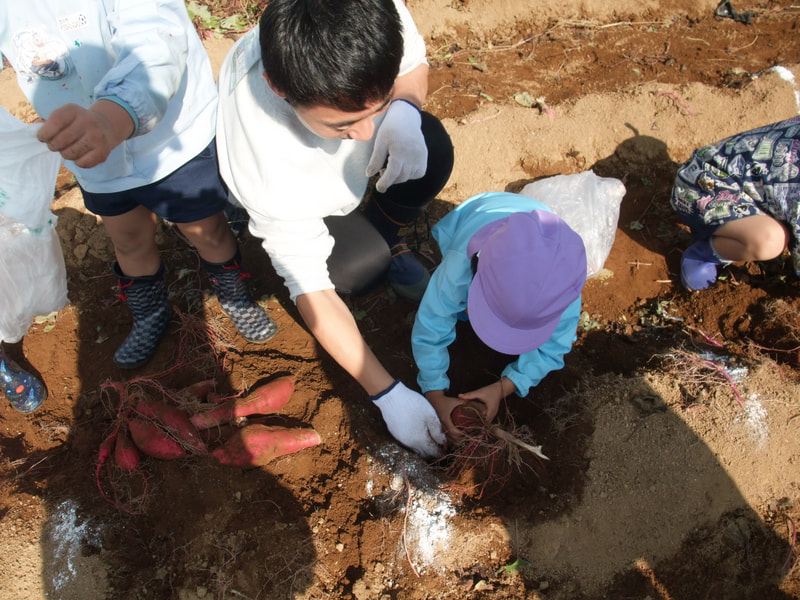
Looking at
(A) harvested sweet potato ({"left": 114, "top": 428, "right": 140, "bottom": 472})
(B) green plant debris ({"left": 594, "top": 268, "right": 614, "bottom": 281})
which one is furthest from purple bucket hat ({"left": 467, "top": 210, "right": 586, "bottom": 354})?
(A) harvested sweet potato ({"left": 114, "top": 428, "right": 140, "bottom": 472})

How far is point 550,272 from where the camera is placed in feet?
4.73

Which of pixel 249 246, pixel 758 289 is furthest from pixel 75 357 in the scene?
pixel 758 289

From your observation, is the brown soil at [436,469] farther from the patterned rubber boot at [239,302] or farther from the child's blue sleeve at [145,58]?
the child's blue sleeve at [145,58]

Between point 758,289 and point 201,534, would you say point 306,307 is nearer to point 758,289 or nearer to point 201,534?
point 201,534

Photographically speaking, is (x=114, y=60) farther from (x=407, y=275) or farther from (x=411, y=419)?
(x=411, y=419)

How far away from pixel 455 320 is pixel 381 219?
0.70m

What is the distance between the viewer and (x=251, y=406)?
196 centimetres

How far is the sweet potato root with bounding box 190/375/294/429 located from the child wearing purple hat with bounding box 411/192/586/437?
57 centimetres

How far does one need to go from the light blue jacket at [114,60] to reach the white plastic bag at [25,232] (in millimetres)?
194

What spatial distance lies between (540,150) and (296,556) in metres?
2.43

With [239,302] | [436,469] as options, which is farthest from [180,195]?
[436,469]

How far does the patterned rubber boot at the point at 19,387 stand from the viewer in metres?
2.03

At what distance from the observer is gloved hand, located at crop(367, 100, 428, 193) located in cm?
157

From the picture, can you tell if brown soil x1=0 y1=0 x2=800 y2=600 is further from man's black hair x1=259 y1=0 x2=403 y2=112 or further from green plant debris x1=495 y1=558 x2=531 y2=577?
man's black hair x1=259 y1=0 x2=403 y2=112
